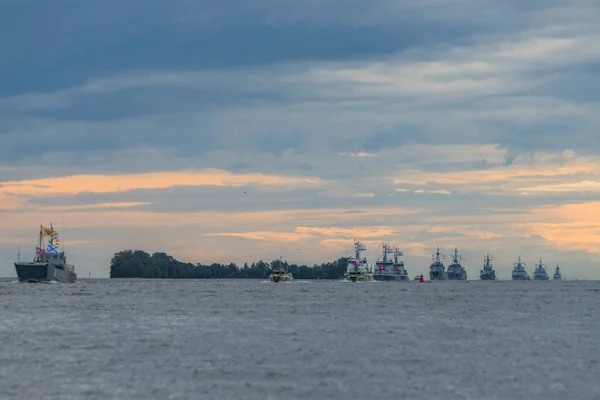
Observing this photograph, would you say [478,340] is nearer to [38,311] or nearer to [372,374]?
[372,374]

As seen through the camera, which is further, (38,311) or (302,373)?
(38,311)

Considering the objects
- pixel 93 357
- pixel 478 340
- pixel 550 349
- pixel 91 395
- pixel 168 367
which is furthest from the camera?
pixel 478 340

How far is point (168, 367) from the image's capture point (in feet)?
174

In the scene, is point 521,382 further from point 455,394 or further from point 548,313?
point 548,313

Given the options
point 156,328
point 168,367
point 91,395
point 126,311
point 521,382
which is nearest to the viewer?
point 91,395

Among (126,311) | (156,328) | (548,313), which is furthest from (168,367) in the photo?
(548,313)

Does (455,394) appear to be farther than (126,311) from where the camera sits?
No

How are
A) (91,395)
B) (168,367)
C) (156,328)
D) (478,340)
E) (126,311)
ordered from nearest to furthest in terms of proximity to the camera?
Result: (91,395) → (168,367) → (478,340) → (156,328) → (126,311)

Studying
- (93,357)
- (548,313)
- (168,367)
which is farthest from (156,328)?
(548,313)

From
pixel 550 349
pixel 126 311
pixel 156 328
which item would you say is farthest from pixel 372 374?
pixel 126 311

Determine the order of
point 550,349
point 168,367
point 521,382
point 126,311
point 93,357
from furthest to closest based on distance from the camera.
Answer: point 126,311 < point 550,349 < point 93,357 < point 168,367 < point 521,382

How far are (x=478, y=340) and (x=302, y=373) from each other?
80.7ft

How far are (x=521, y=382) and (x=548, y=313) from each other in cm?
7020

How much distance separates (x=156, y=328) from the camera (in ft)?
271
